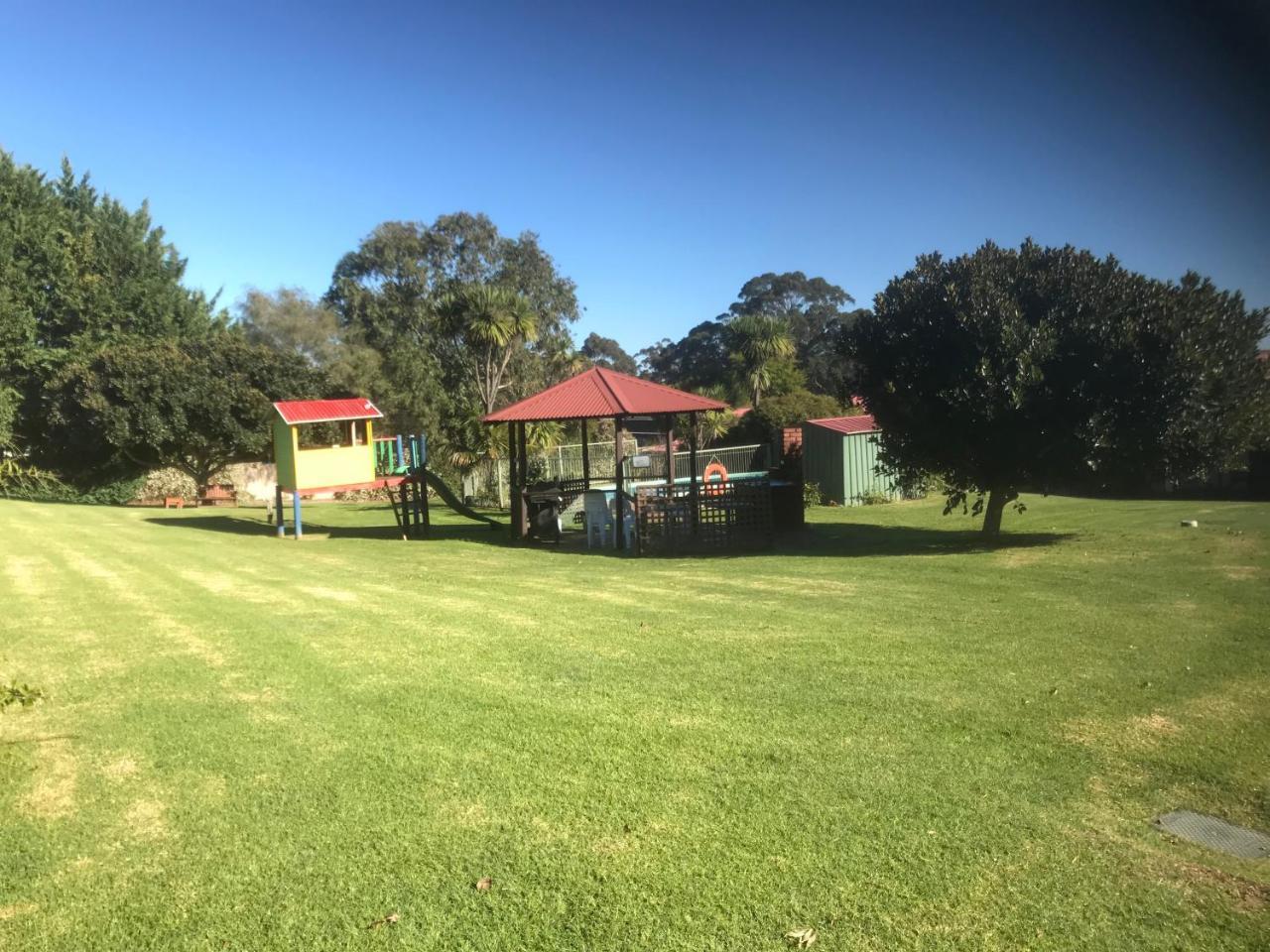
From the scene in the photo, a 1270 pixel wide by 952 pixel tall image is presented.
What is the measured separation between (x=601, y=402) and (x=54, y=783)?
45.3 ft

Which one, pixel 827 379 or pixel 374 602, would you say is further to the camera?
pixel 827 379

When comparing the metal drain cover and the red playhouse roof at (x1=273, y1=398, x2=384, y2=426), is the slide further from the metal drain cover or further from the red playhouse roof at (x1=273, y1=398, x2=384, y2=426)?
the metal drain cover

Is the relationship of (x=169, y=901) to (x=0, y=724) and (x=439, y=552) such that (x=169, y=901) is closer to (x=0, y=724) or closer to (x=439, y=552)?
(x=0, y=724)

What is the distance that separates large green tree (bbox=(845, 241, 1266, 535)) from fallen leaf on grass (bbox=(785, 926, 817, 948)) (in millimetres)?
11731

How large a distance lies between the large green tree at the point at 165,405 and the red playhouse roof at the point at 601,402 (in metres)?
18.6

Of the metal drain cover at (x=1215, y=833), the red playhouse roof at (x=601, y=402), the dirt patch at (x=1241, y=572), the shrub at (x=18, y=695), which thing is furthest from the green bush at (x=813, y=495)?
the shrub at (x=18, y=695)

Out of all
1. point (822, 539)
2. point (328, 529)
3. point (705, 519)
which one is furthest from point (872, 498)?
point (328, 529)

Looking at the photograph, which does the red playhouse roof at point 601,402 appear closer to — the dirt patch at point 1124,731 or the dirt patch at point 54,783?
the dirt patch at point 1124,731

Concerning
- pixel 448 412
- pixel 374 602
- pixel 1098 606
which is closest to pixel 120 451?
pixel 448 412

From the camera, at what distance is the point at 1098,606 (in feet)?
31.6

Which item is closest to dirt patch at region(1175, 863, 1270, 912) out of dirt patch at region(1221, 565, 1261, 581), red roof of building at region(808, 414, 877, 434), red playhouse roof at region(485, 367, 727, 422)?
dirt patch at region(1221, 565, 1261, 581)

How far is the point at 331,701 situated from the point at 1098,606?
7809 millimetres

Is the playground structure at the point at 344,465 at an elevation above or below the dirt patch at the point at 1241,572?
above

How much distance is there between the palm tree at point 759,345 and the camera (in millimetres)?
49312
